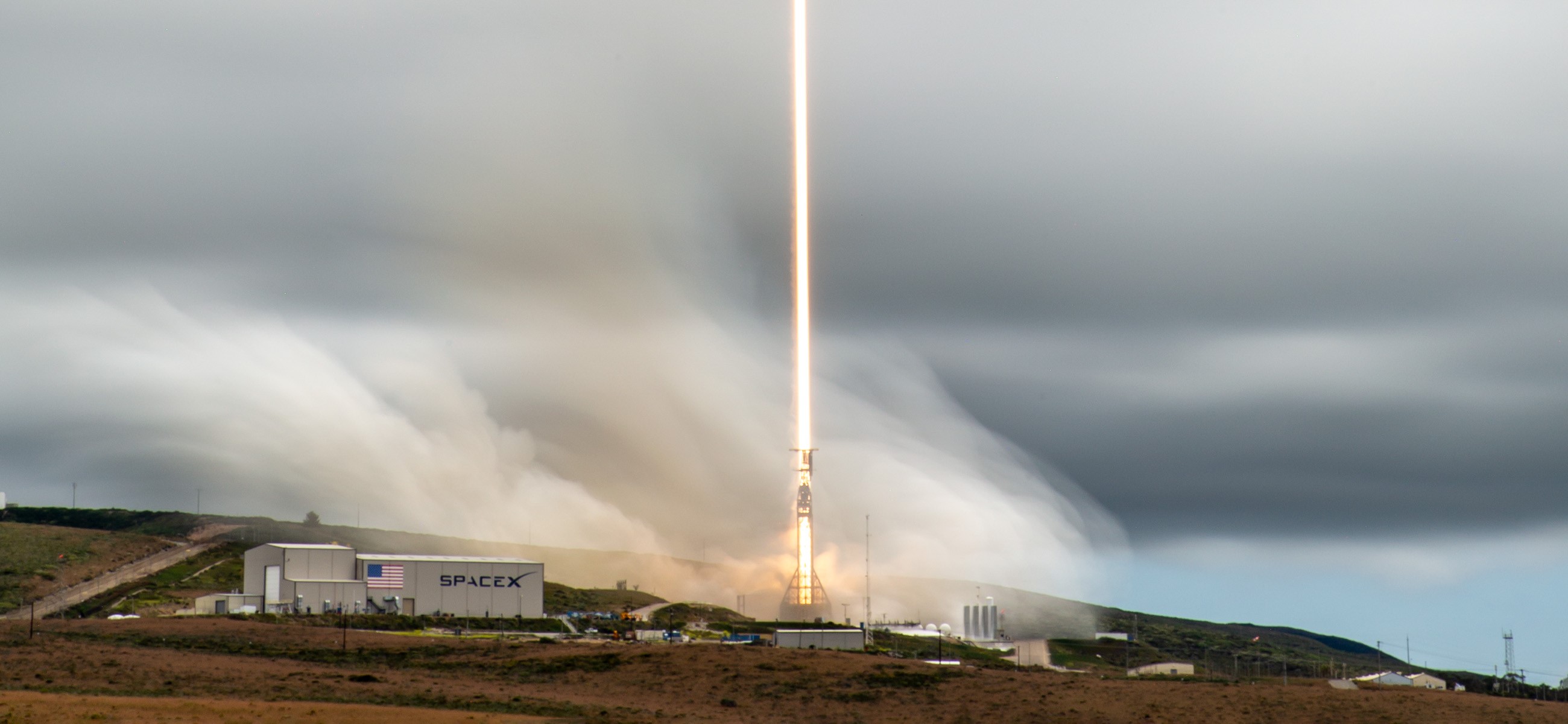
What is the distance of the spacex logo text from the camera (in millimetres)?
129625

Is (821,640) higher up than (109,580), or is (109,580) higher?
(109,580)

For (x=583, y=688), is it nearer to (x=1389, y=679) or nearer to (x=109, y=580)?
(x=1389, y=679)

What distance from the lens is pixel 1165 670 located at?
13600cm

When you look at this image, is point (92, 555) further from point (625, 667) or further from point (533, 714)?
point (533, 714)

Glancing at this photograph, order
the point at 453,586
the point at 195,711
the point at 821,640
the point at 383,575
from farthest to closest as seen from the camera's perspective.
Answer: the point at 453,586 < the point at 383,575 < the point at 821,640 < the point at 195,711

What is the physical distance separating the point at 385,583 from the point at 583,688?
4805 centimetres

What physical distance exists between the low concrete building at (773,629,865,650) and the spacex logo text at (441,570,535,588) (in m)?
27.0

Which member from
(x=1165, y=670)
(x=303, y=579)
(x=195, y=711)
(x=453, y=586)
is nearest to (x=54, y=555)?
(x=303, y=579)

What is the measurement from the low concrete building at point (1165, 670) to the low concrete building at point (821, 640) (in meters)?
22.5

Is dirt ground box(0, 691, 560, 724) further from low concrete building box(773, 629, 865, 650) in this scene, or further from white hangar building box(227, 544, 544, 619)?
white hangar building box(227, 544, 544, 619)

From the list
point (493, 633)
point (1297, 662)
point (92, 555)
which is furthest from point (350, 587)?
point (1297, 662)

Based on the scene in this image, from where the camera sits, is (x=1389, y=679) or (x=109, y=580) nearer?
(x=1389, y=679)

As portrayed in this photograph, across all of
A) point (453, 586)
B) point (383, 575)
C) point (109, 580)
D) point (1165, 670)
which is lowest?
point (1165, 670)

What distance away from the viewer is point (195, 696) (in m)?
73.6
